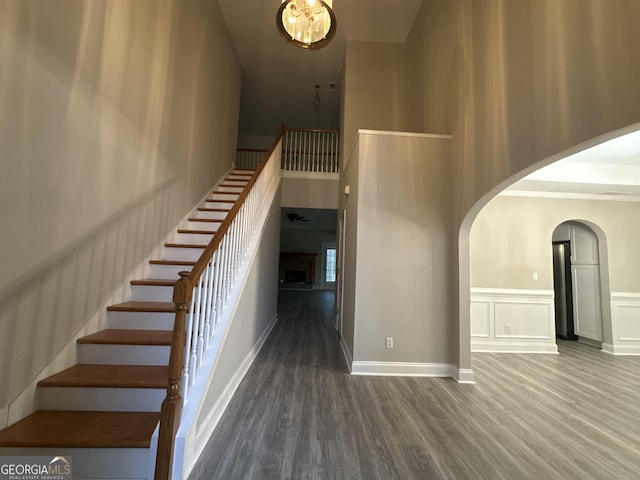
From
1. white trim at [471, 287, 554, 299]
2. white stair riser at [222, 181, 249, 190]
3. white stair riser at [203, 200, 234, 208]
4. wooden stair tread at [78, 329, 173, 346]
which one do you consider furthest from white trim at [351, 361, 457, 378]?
white stair riser at [222, 181, 249, 190]

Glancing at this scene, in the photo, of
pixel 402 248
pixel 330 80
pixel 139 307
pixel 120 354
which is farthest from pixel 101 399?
pixel 330 80

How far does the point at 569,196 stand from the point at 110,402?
250 inches

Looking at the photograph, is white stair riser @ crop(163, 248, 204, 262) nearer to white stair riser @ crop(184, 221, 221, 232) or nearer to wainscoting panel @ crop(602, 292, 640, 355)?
white stair riser @ crop(184, 221, 221, 232)

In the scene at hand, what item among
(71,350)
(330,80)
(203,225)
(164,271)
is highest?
(330,80)

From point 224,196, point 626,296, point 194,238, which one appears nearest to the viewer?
point 194,238

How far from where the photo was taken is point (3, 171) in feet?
4.74

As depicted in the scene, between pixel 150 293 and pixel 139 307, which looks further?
pixel 150 293

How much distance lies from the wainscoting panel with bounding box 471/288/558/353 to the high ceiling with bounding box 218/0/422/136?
189 inches

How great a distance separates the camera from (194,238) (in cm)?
352

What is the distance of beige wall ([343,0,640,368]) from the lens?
4.86 ft

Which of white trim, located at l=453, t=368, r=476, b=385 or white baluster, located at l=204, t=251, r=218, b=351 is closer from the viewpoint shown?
white baluster, located at l=204, t=251, r=218, b=351

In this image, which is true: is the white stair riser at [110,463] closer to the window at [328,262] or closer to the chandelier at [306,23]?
the chandelier at [306,23]

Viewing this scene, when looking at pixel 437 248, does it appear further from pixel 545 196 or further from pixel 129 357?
pixel 129 357

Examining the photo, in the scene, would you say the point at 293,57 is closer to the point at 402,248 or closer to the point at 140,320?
the point at 402,248
